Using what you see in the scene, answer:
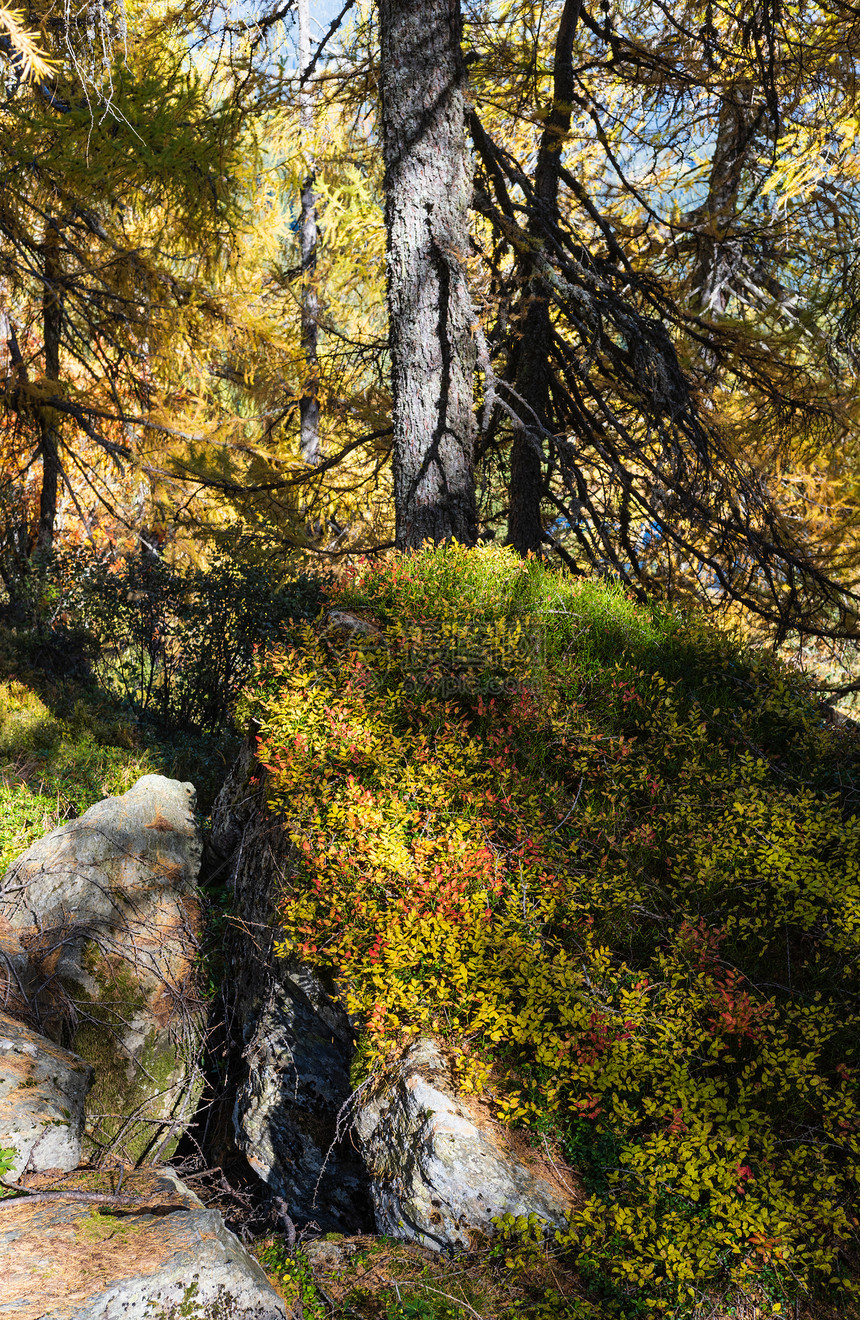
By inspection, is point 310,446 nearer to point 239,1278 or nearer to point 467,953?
point 467,953

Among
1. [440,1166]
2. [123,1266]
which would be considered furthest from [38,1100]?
[440,1166]

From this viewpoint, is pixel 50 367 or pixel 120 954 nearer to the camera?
pixel 120 954

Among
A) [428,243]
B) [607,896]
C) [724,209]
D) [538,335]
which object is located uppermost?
[724,209]

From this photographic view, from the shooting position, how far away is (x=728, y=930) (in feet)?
9.59

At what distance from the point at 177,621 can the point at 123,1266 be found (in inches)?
242

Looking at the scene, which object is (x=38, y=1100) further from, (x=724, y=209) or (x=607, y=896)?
(x=724, y=209)

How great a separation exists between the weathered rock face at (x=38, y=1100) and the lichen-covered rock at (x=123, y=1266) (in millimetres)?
376

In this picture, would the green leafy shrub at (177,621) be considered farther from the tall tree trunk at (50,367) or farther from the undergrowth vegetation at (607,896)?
the undergrowth vegetation at (607,896)

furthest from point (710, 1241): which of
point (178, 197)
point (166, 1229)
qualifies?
point (178, 197)

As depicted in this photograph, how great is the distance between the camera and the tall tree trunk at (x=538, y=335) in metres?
5.93

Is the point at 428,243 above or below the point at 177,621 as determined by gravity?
above

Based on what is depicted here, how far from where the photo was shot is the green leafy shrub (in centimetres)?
611

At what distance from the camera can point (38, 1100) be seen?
2.86m

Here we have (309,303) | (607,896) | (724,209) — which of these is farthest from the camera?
(309,303)
